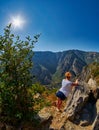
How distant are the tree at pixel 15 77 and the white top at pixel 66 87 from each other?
237 cm

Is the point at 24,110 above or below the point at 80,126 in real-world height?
above

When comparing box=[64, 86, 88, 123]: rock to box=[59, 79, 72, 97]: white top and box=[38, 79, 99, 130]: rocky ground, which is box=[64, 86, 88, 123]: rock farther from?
box=[59, 79, 72, 97]: white top

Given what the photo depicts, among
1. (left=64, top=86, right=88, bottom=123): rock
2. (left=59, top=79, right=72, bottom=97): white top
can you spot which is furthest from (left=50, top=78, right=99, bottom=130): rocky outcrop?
(left=59, top=79, right=72, bottom=97): white top

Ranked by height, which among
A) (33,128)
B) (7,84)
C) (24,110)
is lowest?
(33,128)

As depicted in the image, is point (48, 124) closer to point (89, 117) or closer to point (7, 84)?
point (89, 117)

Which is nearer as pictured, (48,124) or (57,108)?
(48,124)

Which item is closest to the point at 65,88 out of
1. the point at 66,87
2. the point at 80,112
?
the point at 66,87

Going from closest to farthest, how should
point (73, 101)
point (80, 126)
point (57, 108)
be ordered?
point (80, 126) < point (73, 101) < point (57, 108)

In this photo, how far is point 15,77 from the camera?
13672 mm

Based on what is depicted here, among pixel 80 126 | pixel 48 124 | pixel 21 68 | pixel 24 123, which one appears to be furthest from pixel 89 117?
pixel 21 68

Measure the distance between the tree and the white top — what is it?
237 centimetres

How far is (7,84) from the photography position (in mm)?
13281

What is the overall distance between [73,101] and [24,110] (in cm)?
310

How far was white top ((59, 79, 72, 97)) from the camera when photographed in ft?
50.9
